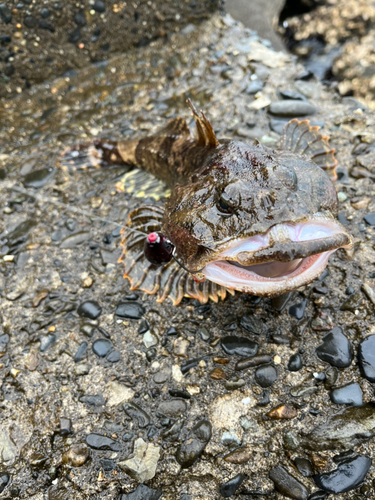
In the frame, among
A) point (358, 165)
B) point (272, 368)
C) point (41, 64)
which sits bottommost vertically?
point (272, 368)

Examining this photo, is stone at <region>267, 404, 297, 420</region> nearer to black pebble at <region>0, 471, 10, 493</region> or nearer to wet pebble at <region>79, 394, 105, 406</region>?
wet pebble at <region>79, 394, 105, 406</region>

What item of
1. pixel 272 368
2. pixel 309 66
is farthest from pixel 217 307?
pixel 309 66

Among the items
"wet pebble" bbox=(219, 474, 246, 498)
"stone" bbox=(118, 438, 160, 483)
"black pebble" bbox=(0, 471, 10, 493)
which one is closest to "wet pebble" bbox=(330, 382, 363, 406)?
"wet pebble" bbox=(219, 474, 246, 498)

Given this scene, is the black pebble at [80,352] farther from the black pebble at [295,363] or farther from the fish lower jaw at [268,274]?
the black pebble at [295,363]

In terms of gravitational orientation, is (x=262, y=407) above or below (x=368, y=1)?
below

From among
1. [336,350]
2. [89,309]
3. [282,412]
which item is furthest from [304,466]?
[89,309]

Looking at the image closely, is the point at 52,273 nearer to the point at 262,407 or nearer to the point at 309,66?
the point at 262,407

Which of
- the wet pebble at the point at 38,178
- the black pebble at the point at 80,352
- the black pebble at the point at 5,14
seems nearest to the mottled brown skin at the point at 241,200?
the black pebble at the point at 80,352

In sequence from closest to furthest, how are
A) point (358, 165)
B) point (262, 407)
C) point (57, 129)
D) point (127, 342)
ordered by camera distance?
1. point (262, 407)
2. point (127, 342)
3. point (358, 165)
4. point (57, 129)
